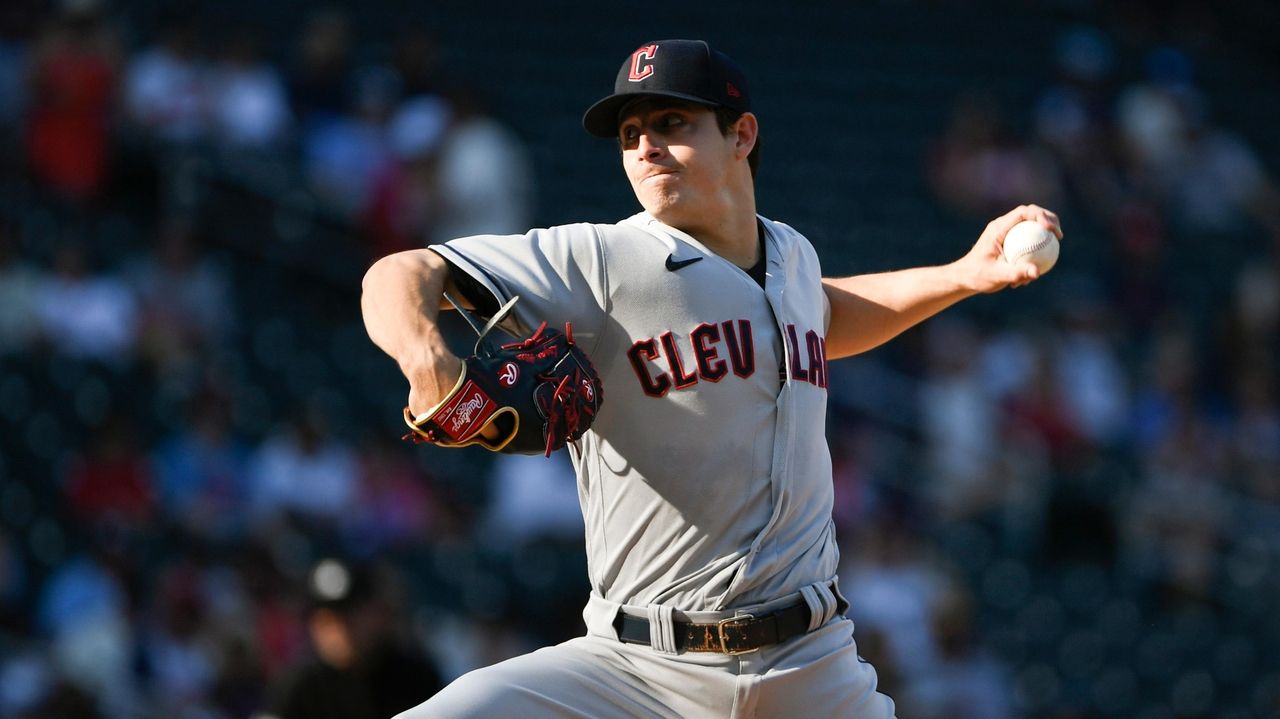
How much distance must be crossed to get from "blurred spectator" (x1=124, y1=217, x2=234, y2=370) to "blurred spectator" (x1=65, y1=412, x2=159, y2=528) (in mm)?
614

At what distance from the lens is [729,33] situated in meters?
13.8

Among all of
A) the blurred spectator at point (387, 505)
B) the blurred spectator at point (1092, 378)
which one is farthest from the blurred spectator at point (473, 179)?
the blurred spectator at point (1092, 378)

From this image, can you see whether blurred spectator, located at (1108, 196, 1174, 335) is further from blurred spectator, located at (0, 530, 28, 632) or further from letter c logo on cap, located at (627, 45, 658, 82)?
letter c logo on cap, located at (627, 45, 658, 82)

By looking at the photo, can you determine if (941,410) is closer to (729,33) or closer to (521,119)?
(521,119)

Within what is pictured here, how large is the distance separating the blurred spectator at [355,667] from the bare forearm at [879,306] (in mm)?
1606

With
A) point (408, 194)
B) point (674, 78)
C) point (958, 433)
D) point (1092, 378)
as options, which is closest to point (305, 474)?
point (408, 194)

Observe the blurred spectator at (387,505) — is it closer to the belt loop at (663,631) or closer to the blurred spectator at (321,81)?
the blurred spectator at (321,81)

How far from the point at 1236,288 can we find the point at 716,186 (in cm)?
936

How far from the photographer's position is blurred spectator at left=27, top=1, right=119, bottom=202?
8938 millimetres

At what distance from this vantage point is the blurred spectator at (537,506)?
873cm

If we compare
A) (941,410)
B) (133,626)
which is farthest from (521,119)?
(133,626)

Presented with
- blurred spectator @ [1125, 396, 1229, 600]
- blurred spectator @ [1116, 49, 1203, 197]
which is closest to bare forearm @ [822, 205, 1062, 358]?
blurred spectator @ [1125, 396, 1229, 600]

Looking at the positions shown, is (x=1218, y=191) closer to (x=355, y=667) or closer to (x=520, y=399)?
(x=355, y=667)

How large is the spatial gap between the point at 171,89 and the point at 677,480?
681 centimetres
